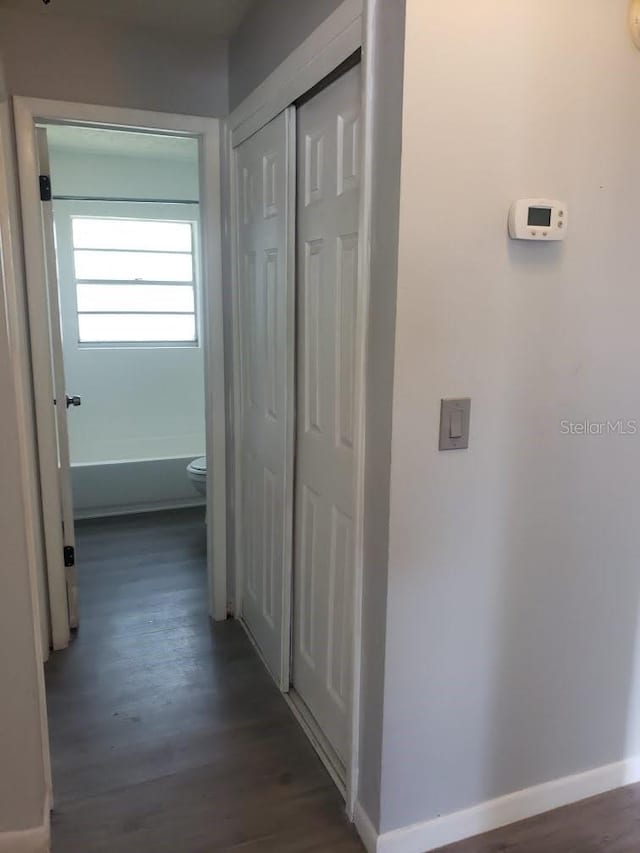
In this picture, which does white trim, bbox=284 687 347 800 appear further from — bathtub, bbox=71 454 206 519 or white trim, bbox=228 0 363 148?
bathtub, bbox=71 454 206 519

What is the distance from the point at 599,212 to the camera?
1.55m

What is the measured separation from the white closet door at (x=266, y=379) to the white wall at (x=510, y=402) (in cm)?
75

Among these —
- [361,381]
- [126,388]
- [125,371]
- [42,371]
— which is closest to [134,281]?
[125,371]

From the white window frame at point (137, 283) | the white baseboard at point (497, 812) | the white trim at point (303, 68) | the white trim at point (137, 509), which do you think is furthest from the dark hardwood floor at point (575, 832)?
the white window frame at point (137, 283)

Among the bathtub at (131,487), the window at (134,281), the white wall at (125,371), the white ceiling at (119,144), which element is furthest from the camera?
the window at (134,281)

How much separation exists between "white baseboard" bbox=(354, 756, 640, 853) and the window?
356 cm

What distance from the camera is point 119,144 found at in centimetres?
389

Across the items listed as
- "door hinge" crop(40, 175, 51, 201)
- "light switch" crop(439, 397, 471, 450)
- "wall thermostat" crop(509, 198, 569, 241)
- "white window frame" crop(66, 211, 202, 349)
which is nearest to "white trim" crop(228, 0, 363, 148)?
"wall thermostat" crop(509, 198, 569, 241)

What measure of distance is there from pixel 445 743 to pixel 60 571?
1669 millimetres

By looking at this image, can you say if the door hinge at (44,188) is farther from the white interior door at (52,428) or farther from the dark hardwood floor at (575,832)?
the dark hardwood floor at (575,832)

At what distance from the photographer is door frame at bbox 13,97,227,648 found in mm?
2297

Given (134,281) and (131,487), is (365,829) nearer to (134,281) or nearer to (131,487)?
Result: (131,487)

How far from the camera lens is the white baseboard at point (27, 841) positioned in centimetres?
162

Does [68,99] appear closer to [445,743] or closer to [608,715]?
[445,743]
